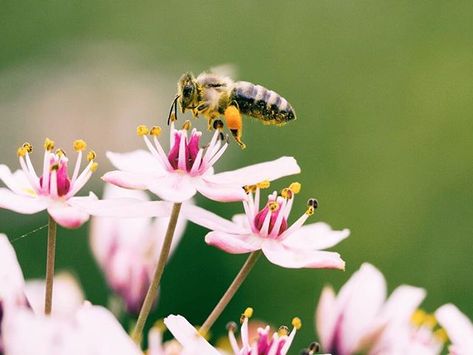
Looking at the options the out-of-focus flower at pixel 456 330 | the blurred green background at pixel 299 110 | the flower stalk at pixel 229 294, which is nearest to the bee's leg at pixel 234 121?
Answer: the flower stalk at pixel 229 294

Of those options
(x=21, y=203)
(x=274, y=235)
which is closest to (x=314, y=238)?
(x=274, y=235)

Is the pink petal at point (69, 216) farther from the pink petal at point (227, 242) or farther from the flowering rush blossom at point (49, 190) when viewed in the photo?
the pink petal at point (227, 242)

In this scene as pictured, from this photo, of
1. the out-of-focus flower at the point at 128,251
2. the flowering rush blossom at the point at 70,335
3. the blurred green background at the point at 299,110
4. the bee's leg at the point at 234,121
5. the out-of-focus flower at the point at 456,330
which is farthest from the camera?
the blurred green background at the point at 299,110

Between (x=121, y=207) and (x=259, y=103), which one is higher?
(x=259, y=103)

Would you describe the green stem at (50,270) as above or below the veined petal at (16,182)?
below

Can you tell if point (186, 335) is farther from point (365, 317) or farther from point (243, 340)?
point (365, 317)

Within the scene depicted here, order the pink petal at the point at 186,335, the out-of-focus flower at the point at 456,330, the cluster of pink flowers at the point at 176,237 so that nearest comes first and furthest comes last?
the pink petal at the point at 186,335, the cluster of pink flowers at the point at 176,237, the out-of-focus flower at the point at 456,330

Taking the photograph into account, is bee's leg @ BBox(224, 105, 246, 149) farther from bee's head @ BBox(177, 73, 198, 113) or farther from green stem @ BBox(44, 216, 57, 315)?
green stem @ BBox(44, 216, 57, 315)
